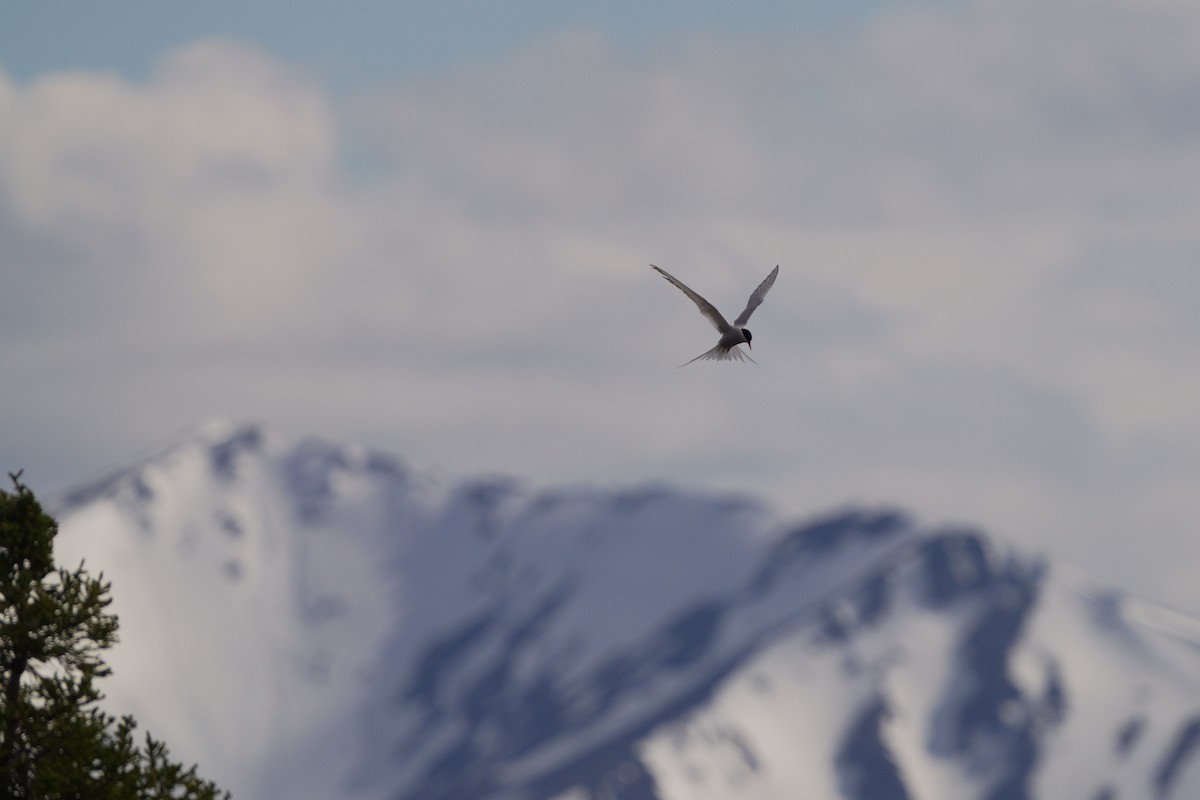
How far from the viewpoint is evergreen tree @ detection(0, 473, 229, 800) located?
31219 mm

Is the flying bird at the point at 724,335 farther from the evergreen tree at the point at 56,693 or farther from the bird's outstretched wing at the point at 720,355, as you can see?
the evergreen tree at the point at 56,693

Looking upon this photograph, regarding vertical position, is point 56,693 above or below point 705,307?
above

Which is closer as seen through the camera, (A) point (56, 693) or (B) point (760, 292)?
(B) point (760, 292)

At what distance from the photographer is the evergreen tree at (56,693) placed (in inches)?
1229

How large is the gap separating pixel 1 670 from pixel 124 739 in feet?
8.34

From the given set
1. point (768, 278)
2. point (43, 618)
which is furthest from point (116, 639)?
point (768, 278)

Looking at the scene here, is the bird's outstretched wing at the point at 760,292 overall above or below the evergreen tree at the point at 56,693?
below

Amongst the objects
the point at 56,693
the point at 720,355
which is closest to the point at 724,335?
the point at 720,355

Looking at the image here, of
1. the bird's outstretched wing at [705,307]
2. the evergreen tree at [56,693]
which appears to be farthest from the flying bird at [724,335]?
the evergreen tree at [56,693]

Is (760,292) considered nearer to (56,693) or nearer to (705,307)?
(705,307)

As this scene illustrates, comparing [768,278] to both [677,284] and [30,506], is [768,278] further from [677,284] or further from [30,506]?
[30,506]

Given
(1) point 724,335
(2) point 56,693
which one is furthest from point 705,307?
(2) point 56,693

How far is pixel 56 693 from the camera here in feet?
105

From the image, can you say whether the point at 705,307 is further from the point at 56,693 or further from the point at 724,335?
the point at 56,693
